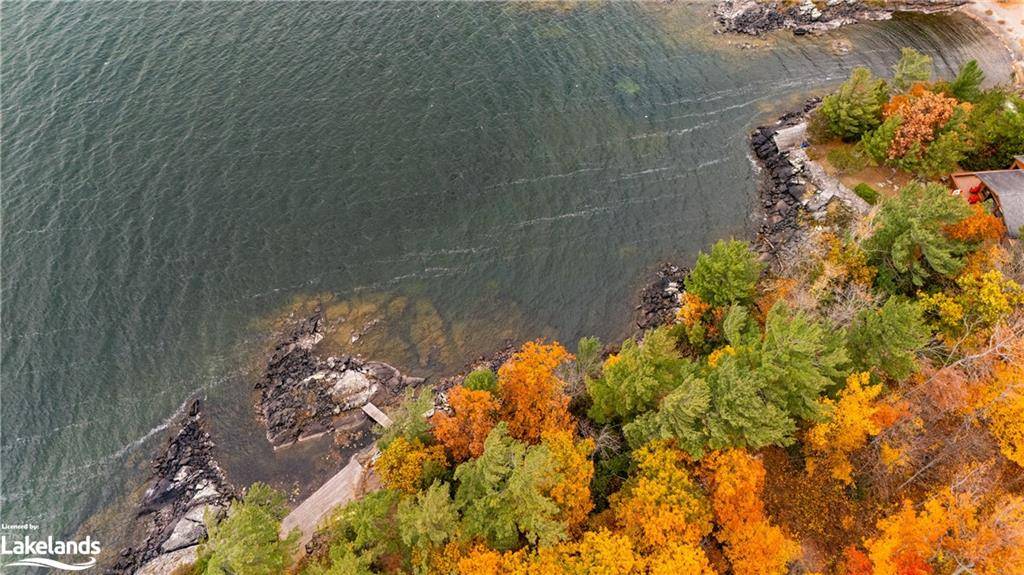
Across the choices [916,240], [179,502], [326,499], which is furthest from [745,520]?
[179,502]

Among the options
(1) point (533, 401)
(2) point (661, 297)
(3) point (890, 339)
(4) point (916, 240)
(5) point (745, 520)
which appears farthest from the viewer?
(2) point (661, 297)

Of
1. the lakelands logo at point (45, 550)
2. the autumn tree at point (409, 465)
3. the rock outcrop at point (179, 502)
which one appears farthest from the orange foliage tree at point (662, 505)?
the lakelands logo at point (45, 550)

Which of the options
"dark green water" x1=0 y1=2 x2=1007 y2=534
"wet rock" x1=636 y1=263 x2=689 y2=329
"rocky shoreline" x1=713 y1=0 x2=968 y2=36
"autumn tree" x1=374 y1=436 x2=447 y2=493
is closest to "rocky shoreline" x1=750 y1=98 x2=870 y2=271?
"dark green water" x1=0 y1=2 x2=1007 y2=534

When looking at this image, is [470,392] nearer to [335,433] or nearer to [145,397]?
[335,433]

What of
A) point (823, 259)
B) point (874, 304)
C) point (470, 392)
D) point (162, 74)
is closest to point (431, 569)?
point (470, 392)

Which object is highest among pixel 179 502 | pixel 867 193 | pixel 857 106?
pixel 857 106

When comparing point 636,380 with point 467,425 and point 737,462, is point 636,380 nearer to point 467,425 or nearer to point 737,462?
point 737,462

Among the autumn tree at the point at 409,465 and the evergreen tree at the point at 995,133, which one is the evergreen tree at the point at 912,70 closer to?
the evergreen tree at the point at 995,133
